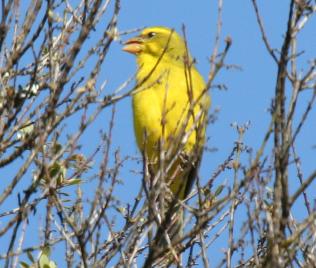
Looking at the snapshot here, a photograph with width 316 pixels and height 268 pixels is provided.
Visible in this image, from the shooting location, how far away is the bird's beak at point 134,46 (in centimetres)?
644

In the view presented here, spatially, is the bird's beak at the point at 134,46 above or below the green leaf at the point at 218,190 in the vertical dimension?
above

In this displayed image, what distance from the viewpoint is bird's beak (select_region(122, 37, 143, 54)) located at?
644 cm

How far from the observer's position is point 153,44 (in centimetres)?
656

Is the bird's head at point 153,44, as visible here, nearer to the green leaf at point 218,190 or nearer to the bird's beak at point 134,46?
the bird's beak at point 134,46

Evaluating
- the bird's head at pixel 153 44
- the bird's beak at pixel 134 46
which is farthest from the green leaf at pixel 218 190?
the bird's beak at pixel 134 46

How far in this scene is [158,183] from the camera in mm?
3162

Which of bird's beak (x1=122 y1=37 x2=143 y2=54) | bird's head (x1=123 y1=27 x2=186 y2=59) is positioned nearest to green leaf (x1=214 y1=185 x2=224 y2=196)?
bird's head (x1=123 y1=27 x2=186 y2=59)

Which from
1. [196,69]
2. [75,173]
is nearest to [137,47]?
[196,69]

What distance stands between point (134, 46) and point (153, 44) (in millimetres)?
165

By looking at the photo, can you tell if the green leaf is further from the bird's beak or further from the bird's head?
the bird's beak

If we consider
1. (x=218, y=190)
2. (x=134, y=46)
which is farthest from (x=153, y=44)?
(x=218, y=190)

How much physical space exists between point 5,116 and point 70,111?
40cm

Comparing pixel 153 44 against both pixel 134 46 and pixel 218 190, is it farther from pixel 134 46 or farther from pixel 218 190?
pixel 218 190

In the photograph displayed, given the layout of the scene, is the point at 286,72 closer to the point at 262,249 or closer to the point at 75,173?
the point at 262,249
